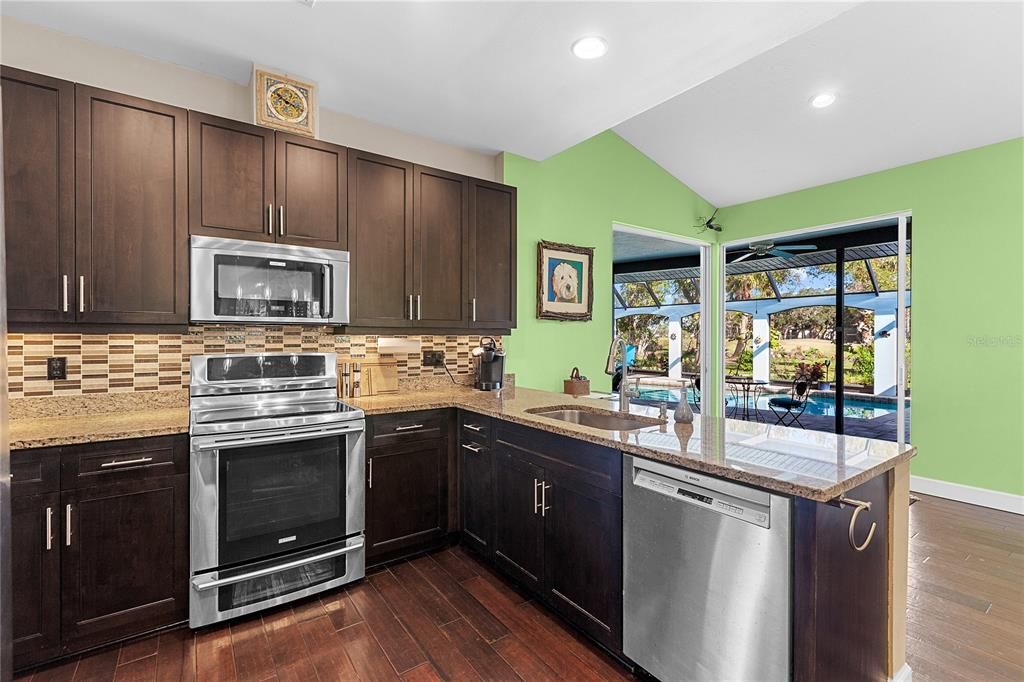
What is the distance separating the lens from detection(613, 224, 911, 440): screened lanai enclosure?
467cm

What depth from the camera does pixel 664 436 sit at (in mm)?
2074

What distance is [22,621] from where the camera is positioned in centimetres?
198

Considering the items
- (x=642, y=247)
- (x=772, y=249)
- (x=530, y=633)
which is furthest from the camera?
(x=642, y=247)

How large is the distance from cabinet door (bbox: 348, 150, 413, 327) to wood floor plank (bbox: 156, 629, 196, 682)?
5.50ft

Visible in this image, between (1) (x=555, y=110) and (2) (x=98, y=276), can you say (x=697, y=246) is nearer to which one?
(1) (x=555, y=110)

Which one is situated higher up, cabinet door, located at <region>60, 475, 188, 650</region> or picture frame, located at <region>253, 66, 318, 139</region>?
picture frame, located at <region>253, 66, 318, 139</region>

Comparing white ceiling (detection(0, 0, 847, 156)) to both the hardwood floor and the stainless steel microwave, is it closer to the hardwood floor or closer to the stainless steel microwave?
the stainless steel microwave

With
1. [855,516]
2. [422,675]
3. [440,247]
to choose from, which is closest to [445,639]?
[422,675]

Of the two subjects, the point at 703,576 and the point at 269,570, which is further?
the point at 269,570

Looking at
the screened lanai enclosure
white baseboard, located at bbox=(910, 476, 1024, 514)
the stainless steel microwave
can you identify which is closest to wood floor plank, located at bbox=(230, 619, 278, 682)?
the stainless steel microwave

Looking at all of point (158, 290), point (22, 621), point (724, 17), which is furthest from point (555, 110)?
point (22, 621)

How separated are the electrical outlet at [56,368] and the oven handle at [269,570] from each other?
3.89 feet

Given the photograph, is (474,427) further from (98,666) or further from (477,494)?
(98,666)

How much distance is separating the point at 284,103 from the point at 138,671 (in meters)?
2.73
